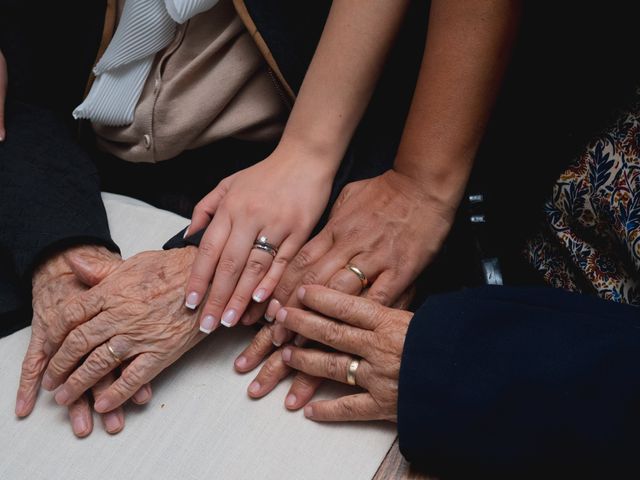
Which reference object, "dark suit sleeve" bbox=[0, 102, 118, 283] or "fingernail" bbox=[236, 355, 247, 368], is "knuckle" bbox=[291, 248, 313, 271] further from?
"dark suit sleeve" bbox=[0, 102, 118, 283]

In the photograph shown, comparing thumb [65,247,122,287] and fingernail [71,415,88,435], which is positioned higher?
thumb [65,247,122,287]

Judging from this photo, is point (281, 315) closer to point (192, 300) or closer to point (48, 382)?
point (192, 300)

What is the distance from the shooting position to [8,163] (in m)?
0.93

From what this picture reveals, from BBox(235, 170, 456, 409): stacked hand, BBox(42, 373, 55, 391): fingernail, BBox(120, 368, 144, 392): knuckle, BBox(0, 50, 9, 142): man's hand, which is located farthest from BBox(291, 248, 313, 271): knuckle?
BBox(0, 50, 9, 142): man's hand

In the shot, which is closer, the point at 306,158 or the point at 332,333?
the point at 332,333

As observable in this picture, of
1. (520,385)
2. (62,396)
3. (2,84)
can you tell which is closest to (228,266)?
(62,396)

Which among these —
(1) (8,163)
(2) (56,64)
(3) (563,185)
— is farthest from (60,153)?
(3) (563,185)

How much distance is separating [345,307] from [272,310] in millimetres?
122

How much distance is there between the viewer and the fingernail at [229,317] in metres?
0.76

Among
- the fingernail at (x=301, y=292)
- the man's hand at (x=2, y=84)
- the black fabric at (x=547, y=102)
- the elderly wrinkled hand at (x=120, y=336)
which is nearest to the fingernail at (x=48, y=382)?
the elderly wrinkled hand at (x=120, y=336)

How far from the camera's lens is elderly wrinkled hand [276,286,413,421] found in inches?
26.4

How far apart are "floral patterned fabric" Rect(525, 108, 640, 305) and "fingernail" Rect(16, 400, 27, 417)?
0.74 meters

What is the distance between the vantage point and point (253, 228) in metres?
0.81

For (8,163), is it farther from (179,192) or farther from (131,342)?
(131,342)
